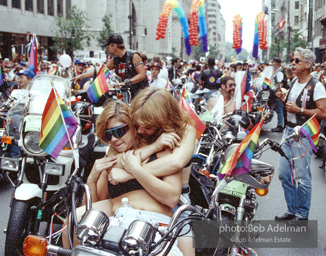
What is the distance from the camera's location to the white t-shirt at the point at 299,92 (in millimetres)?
5105

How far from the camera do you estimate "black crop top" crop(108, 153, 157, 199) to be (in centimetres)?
304

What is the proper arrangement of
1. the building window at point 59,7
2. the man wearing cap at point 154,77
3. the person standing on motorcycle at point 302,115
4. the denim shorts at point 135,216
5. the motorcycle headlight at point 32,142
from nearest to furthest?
the denim shorts at point 135,216, the motorcycle headlight at point 32,142, the person standing on motorcycle at point 302,115, the man wearing cap at point 154,77, the building window at point 59,7

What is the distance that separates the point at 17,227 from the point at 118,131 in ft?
4.85

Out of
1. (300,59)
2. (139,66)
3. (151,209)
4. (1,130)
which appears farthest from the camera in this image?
(139,66)

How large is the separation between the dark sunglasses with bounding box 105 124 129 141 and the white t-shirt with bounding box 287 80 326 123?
111 inches

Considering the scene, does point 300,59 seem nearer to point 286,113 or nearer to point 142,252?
point 286,113

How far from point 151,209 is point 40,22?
45360mm

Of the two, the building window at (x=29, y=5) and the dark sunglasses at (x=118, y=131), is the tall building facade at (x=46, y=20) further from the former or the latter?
the dark sunglasses at (x=118, y=131)

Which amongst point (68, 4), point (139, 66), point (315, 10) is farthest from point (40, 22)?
point (139, 66)

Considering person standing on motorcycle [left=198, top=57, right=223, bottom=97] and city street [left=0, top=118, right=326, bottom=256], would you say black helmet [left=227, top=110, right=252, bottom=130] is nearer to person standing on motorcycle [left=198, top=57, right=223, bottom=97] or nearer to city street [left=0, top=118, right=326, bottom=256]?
city street [left=0, top=118, right=326, bottom=256]

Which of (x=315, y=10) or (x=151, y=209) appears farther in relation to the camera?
(x=315, y=10)

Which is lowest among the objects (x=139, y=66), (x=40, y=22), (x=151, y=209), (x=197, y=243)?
(x=197, y=243)

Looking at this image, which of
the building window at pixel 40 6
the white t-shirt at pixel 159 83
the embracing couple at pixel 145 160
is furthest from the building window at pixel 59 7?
the embracing couple at pixel 145 160

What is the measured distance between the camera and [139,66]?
24.7 feet
